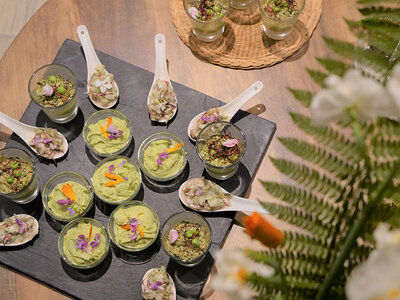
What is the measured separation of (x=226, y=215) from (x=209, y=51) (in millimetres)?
763

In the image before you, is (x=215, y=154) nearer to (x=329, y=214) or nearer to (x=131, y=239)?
(x=131, y=239)

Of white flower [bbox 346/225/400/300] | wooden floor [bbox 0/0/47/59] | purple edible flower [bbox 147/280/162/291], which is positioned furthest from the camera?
wooden floor [bbox 0/0/47/59]

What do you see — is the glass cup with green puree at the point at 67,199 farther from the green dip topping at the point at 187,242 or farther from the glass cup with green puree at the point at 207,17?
the glass cup with green puree at the point at 207,17

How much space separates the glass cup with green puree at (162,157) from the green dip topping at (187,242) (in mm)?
245

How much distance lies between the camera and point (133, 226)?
174cm

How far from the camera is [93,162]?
1.95m

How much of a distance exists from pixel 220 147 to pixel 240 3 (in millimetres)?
713

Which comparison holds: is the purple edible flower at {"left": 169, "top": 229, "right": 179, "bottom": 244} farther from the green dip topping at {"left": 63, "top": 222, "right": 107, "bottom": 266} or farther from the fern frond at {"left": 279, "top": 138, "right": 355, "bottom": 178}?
the fern frond at {"left": 279, "top": 138, "right": 355, "bottom": 178}

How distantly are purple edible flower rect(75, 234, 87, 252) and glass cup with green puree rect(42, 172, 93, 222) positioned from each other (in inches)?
4.2

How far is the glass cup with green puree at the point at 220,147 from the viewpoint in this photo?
1.83 m

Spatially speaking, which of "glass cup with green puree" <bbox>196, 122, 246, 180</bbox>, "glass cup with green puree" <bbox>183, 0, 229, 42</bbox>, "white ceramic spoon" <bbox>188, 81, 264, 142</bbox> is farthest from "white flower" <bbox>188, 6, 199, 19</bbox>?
"glass cup with green puree" <bbox>196, 122, 246, 180</bbox>

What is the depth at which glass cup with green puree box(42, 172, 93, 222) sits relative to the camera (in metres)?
1.81

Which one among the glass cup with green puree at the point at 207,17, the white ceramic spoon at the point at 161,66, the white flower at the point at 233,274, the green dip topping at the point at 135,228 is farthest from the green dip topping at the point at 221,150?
the white flower at the point at 233,274

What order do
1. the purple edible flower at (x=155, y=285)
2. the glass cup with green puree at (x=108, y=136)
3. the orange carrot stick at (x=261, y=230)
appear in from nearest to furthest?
the orange carrot stick at (x=261, y=230), the purple edible flower at (x=155, y=285), the glass cup with green puree at (x=108, y=136)
